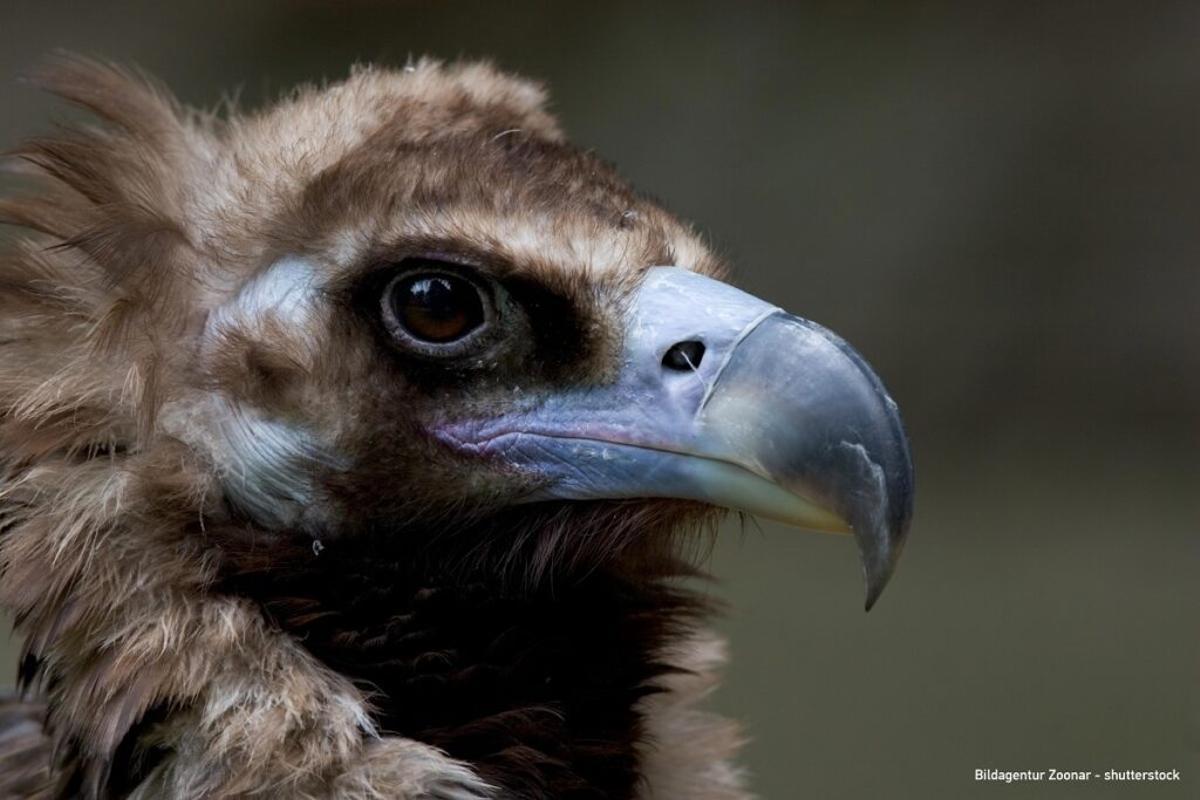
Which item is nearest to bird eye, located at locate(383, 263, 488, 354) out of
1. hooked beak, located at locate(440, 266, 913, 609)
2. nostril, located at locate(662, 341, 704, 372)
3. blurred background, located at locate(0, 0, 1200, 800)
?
hooked beak, located at locate(440, 266, 913, 609)

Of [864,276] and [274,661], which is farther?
[864,276]

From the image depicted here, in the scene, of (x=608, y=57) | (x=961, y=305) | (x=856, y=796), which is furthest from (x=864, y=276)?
(x=856, y=796)

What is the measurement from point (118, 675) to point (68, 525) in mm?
167

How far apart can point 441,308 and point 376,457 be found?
18 cm

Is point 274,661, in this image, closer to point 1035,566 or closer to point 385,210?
point 385,210

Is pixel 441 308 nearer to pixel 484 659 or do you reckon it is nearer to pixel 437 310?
pixel 437 310

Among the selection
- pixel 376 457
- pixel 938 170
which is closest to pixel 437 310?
pixel 376 457

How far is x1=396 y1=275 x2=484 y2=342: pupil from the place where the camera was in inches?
66.4

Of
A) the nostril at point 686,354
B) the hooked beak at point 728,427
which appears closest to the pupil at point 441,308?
the hooked beak at point 728,427

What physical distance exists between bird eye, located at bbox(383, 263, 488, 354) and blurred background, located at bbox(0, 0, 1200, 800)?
368 centimetres

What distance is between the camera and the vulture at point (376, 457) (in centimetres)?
159

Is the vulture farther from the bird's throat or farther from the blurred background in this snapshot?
the blurred background

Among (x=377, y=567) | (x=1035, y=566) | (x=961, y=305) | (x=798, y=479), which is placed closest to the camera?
(x=798, y=479)

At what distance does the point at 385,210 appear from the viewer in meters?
1.71
